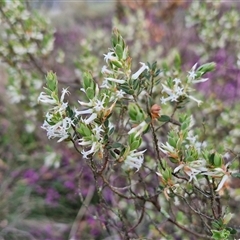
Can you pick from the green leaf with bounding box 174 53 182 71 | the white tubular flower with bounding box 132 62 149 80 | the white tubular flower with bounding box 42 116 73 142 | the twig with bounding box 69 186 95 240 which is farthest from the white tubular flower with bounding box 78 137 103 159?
the twig with bounding box 69 186 95 240

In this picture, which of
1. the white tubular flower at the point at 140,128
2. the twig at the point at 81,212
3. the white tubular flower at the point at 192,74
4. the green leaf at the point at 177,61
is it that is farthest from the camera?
the twig at the point at 81,212

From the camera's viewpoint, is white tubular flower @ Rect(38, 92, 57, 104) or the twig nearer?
white tubular flower @ Rect(38, 92, 57, 104)

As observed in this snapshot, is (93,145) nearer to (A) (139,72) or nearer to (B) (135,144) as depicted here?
(B) (135,144)

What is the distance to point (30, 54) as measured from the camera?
2359 mm

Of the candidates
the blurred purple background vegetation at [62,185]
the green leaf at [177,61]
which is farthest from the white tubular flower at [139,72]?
the blurred purple background vegetation at [62,185]

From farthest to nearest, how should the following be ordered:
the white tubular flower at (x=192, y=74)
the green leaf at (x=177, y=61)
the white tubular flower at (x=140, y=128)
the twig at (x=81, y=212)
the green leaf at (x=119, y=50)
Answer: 1. the twig at (x=81, y=212)
2. the green leaf at (x=177, y=61)
3. the white tubular flower at (x=192, y=74)
4. the green leaf at (x=119, y=50)
5. the white tubular flower at (x=140, y=128)

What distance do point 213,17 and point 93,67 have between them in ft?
2.45

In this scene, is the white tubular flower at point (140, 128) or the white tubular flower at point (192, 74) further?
the white tubular flower at point (192, 74)

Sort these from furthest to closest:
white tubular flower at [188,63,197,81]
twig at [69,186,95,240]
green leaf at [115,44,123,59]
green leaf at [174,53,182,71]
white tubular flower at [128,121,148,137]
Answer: twig at [69,186,95,240]
green leaf at [174,53,182,71]
white tubular flower at [188,63,197,81]
green leaf at [115,44,123,59]
white tubular flower at [128,121,148,137]

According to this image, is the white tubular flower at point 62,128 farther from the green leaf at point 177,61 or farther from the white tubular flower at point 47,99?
the green leaf at point 177,61

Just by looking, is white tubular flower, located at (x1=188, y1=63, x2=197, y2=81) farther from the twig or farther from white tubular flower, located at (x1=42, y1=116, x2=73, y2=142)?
the twig

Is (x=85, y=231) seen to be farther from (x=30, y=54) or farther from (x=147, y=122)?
(x=147, y=122)

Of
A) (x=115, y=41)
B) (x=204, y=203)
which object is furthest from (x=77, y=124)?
(x=204, y=203)

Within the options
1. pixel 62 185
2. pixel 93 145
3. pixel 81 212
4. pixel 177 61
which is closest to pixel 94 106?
pixel 93 145
